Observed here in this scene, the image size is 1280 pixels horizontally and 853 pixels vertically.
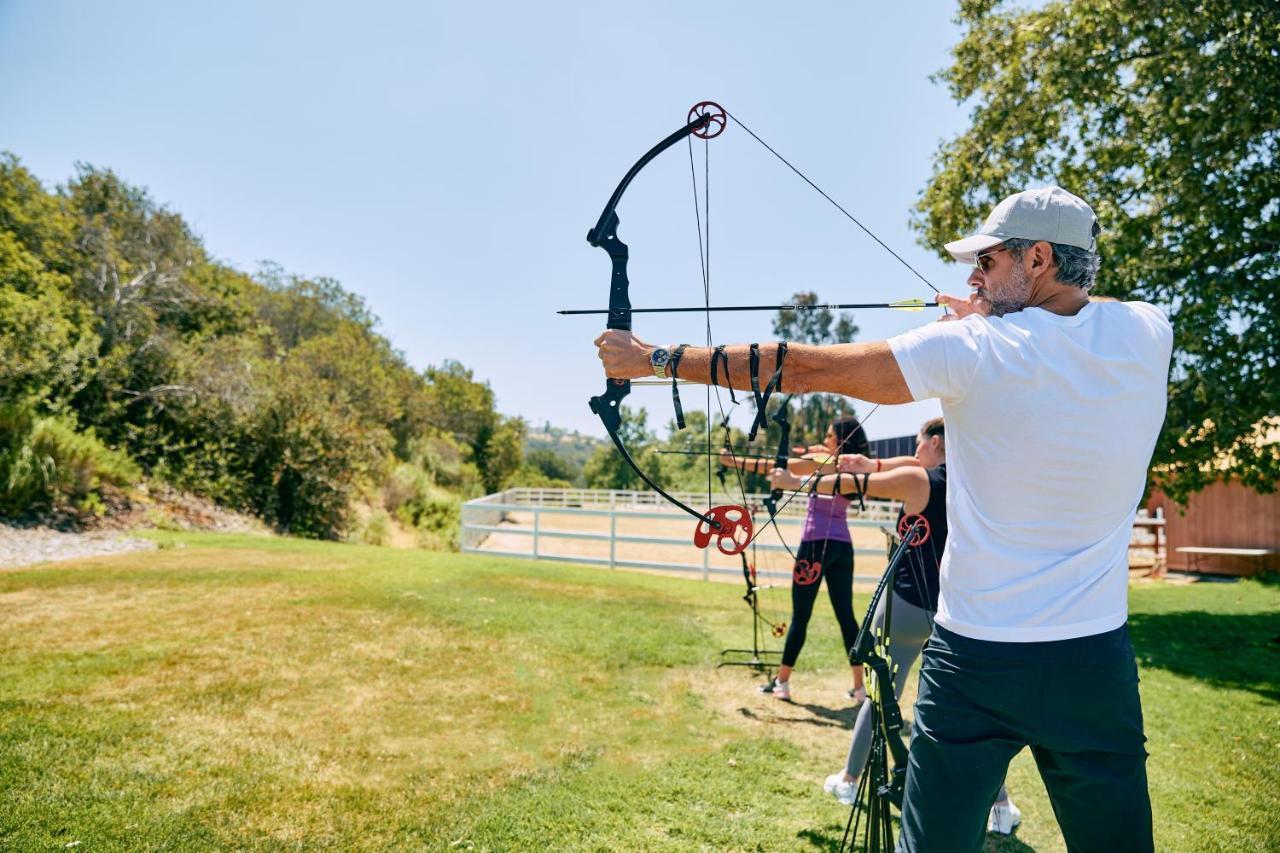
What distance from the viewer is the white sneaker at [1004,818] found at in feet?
11.4

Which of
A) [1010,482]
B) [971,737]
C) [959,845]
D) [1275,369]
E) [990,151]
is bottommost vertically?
[959,845]

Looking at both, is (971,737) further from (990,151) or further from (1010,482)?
(990,151)

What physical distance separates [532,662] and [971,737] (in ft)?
15.4

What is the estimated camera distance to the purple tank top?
5.11m

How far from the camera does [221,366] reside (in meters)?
16.9

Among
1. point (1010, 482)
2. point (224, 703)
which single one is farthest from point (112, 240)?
point (1010, 482)

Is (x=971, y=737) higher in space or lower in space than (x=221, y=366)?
lower

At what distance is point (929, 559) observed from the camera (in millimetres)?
3646

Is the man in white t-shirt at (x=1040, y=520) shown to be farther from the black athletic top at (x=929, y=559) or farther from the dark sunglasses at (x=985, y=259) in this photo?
the black athletic top at (x=929, y=559)

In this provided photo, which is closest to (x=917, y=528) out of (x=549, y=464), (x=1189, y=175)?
(x=1189, y=175)

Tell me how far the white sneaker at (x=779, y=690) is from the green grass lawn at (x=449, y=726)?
93mm

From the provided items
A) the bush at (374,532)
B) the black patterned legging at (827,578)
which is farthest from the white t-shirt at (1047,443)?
the bush at (374,532)

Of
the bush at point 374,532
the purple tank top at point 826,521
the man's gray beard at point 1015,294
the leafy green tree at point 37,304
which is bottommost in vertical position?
the bush at point 374,532

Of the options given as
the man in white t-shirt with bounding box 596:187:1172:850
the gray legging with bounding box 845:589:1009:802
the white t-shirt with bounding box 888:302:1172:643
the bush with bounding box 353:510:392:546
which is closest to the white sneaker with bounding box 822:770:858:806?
the gray legging with bounding box 845:589:1009:802
